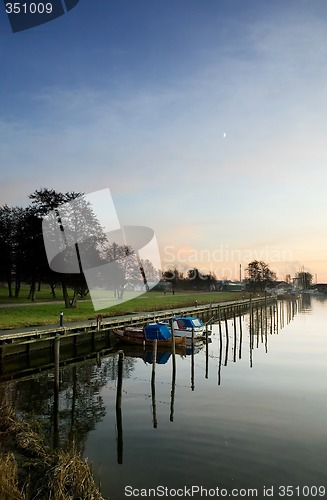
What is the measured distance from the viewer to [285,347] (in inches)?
1666

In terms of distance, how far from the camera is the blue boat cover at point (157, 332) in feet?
127

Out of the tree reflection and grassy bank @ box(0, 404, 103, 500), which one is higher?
grassy bank @ box(0, 404, 103, 500)

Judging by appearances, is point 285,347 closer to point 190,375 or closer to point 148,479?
point 190,375

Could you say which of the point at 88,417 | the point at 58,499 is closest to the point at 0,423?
the point at 88,417

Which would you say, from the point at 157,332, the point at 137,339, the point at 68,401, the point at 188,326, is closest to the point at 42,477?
the point at 68,401

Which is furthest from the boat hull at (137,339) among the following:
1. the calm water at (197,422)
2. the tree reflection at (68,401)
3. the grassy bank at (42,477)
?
the grassy bank at (42,477)

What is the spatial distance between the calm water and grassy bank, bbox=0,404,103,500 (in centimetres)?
180

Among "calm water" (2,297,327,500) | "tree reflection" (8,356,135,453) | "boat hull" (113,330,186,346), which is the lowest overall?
"calm water" (2,297,327,500)

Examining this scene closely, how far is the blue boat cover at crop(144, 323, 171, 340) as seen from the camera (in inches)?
1524

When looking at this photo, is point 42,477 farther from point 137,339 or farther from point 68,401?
point 137,339

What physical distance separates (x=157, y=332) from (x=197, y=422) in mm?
20168

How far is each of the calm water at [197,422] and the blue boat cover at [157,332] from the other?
5.47 m

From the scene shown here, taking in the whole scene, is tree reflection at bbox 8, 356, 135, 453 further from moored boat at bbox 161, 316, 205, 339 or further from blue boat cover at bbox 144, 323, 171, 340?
moored boat at bbox 161, 316, 205, 339

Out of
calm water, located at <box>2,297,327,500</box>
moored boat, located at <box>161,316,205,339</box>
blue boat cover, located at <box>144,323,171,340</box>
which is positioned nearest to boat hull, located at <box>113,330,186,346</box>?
blue boat cover, located at <box>144,323,171,340</box>
